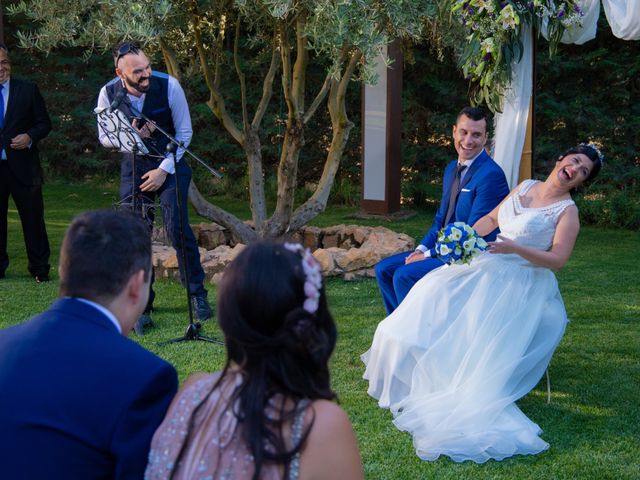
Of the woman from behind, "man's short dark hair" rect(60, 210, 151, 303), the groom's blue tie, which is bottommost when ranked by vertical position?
the groom's blue tie

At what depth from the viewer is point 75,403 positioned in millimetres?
1673

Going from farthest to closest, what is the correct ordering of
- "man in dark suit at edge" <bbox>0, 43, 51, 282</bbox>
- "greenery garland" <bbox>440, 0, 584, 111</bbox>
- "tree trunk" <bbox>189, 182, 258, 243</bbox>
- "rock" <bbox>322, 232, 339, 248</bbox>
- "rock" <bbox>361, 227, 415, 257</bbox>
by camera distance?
"rock" <bbox>322, 232, 339, 248</bbox>
"tree trunk" <bbox>189, 182, 258, 243</bbox>
"rock" <bbox>361, 227, 415, 257</bbox>
"man in dark suit at edge" <bbox>0, 43, 51, 282</bbox>
"greenery garland" <bbox>440, 0, 584, 111</bbox>

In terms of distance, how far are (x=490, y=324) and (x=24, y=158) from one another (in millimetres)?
4301

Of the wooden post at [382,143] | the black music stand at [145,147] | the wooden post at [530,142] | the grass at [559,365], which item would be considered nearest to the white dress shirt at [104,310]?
the grass at [559,365]

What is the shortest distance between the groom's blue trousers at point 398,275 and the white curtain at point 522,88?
156 cm

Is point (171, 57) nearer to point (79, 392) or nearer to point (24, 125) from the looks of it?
point (24, 125)

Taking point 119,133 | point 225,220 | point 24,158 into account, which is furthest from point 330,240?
point 119,133

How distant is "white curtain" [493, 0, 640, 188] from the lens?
5.77 m

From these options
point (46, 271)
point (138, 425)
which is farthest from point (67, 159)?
point (138, 425)

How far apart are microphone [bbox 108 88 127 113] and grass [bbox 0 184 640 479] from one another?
4.85 ft

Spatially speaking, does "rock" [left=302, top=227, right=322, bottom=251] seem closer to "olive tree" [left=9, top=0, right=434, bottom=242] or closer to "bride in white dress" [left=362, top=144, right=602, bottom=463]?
"olive tree" [left=9, top=0, right=434, bottom=242]

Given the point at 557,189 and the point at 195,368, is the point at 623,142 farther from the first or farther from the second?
the point at 195,368

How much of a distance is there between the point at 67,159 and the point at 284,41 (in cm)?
705

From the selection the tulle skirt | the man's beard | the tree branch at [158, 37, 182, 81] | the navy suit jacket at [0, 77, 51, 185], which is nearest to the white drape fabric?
the tulle skirt
